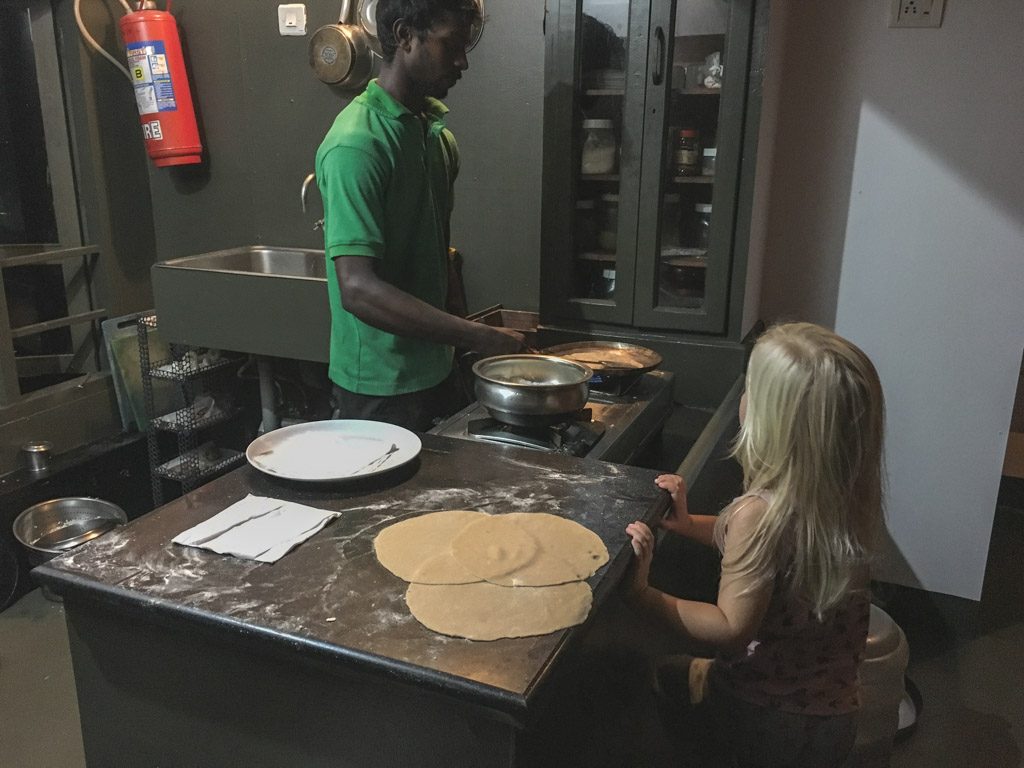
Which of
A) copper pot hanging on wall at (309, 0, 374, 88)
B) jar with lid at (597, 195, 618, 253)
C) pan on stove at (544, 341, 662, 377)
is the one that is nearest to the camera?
pan on stove at (544, 341, 662, 377)

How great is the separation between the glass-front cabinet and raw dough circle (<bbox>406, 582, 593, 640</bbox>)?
1.46 m

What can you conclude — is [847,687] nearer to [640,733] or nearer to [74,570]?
[640,733]

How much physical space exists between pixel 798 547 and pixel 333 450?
78 centimetres

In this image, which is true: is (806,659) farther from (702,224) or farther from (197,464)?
(197,464)

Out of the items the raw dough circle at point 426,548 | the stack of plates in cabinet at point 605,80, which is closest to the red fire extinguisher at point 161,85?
the stack of plates in cabinet at point 605,80

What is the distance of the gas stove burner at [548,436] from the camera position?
1.59 metres

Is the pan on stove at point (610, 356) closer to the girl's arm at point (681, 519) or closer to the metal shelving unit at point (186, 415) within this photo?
the girl's arm at point (681, 519)

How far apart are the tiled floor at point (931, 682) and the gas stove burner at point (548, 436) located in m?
1.19

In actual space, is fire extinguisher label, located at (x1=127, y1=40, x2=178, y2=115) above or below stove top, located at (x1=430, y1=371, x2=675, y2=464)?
above

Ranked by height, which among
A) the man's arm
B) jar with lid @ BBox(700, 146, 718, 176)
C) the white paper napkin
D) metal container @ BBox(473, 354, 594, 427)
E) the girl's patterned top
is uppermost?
jar with lid @ BBox(700, 146, 718, 176)

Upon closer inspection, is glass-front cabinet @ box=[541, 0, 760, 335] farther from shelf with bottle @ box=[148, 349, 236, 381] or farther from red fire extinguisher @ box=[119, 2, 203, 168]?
red fire extinguisher @ box=[119, 2, 203, 168]

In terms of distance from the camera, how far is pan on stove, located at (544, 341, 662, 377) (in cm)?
193

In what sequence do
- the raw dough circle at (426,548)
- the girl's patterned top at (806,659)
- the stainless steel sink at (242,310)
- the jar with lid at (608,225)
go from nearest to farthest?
the raw dough circle at (426,548) → the girl's patterned top at (806,659) → the jar with lid at (608,225) → the stainless steel sink at (242,310)

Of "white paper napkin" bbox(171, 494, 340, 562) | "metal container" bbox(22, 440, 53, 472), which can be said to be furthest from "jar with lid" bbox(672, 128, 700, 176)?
"metal container" bbox(22, 440, 53, 472)
